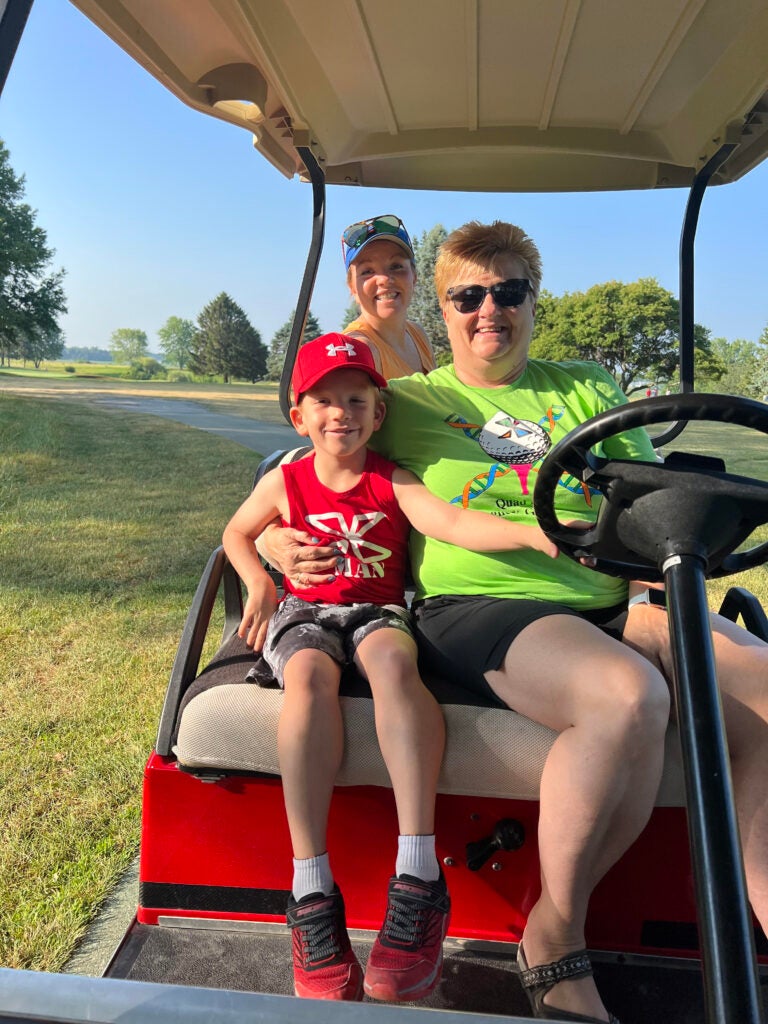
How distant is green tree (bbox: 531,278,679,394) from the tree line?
21mm

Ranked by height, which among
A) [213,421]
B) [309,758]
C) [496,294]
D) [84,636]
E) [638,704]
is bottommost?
[84,636]

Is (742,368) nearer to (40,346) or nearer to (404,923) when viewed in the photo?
(40,346)

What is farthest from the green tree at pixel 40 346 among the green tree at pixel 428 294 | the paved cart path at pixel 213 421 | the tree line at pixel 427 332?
the green tree at pixel 428 294

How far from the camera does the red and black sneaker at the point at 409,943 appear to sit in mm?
1337

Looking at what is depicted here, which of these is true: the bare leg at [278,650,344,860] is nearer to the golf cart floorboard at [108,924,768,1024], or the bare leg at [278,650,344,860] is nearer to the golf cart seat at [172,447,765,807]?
the golf cart seat at [172,447,765,807]

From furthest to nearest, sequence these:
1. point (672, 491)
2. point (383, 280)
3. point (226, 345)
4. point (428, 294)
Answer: point (226, 345)
point (428, 294)
point (383, 280)
point (672, 491)

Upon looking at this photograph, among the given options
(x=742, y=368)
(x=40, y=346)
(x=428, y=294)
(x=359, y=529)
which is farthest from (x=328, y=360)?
(x=40, y=346)

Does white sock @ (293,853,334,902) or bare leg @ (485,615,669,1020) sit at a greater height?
bare leg @ (485,615,669,1020)

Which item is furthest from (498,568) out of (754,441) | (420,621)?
(754,441)

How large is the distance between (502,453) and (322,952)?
109cm

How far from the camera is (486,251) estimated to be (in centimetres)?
188

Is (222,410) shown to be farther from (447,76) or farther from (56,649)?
(447,76)

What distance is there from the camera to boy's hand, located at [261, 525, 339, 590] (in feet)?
6.12

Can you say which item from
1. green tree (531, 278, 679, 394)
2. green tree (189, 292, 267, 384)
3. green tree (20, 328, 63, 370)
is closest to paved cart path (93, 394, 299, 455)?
green tree (20, 328, 63, 370)
